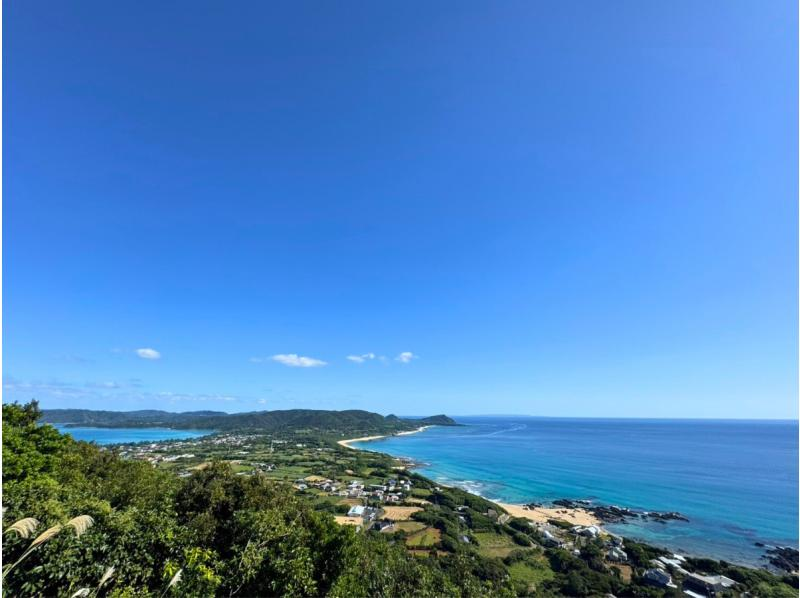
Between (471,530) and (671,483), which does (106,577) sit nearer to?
(471,530)

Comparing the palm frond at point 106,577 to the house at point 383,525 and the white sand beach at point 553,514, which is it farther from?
the white sand beach at point 553,514

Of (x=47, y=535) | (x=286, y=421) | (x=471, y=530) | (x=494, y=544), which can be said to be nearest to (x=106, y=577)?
(x=47, y=535)

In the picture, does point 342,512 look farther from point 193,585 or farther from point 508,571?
point 193,585

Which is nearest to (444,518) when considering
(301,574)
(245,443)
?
(301,574)

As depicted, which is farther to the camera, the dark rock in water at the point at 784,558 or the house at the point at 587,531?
the house at the point at 587,531

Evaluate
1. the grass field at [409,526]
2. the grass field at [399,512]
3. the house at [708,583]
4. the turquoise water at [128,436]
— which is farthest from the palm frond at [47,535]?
the turquoise water at [128,436]

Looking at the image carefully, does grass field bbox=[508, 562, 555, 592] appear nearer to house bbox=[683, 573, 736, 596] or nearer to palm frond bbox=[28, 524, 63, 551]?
house bbox=[683, 573, 736, 596]
